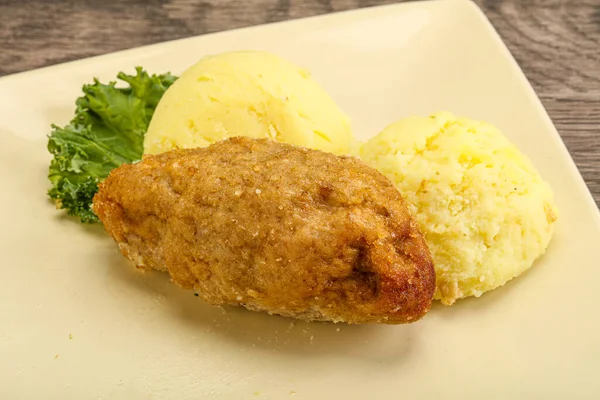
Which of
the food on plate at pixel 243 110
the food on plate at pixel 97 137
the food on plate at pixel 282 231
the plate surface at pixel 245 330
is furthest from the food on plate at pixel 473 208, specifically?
the food on plate at pixel 97 137

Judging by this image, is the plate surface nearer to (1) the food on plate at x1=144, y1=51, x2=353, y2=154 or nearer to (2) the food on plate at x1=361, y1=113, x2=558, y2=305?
(2) the food on plate at x1=361, y1=113, x2=558, y2=305

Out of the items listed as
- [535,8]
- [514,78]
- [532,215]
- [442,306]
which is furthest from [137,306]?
[535,8]

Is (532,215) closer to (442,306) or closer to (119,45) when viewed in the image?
(442,306)

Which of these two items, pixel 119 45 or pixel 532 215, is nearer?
pixel 532 215

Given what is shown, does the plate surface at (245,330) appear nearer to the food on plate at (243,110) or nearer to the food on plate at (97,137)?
the food on plate at (97,137)

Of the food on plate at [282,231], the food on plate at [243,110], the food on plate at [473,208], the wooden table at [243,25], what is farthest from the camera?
the wooden table at [243,25]

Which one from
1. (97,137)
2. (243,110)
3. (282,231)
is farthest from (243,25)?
(282,231)
